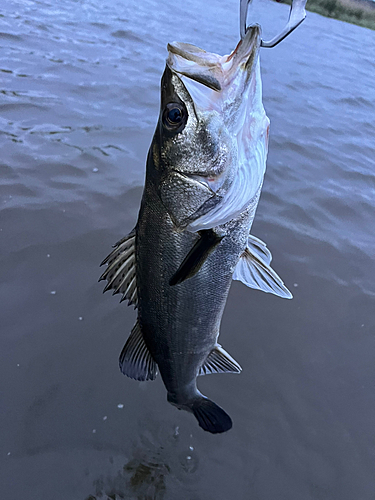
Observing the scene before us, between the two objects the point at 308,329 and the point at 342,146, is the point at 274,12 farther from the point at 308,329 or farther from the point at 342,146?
the point at 308,329

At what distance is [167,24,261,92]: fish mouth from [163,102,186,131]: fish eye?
0.37 ft

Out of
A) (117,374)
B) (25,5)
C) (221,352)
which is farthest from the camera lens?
(25,5)

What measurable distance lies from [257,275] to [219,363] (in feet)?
1.89

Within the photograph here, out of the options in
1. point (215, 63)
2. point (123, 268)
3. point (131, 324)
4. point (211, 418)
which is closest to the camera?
point (215, 63)

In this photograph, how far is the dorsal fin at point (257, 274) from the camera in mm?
1868

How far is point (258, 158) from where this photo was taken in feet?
5.07

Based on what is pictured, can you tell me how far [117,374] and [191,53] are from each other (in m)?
2.17

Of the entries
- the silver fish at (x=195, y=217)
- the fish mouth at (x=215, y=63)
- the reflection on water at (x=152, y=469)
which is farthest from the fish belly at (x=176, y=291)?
the reflection on water at (x=152, y=469)

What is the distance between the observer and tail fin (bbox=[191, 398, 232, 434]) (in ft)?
6.42

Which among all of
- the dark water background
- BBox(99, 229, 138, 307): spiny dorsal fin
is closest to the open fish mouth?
BBox(99, 229, 138, 307): spiny dorsal fin

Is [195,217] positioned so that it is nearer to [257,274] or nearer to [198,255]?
[198,255]

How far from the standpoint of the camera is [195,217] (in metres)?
1.51

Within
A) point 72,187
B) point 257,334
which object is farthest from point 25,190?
point 257,334

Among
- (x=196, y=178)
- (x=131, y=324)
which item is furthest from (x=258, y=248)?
(x=131, y=324)
